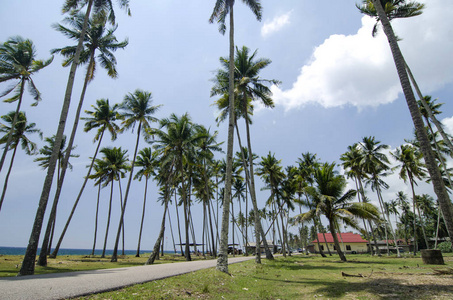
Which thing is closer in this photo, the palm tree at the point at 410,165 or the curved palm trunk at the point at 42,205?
the curved palm trunk at the point at 42,205

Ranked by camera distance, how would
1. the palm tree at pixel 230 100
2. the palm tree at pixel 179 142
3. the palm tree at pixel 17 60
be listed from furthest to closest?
1. the palm tree at pixel 179 142
2. the palm tree at pixel 17 60
3. the palm tree at pixel 230 100

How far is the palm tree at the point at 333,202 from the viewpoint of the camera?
19438 mm

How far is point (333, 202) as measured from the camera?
2089cm

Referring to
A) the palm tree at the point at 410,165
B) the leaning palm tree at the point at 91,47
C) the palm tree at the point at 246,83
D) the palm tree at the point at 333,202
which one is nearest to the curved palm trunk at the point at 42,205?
the leaning palm tree at the point at 91,47

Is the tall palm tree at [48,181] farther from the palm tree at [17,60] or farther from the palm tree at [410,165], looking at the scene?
the palm tree at [410,165]

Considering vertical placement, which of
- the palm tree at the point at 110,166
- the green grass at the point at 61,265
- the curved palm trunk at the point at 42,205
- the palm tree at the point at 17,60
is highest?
the palm tree at the point at 17,60

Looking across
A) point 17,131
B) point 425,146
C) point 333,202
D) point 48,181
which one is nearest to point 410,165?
point 333,202

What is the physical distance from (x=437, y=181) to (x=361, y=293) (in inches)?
173

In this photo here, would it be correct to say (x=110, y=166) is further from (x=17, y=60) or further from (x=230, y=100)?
(x=230, y=100)

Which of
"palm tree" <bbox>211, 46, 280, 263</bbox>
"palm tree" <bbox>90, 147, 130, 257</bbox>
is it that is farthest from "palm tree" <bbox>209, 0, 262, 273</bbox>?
"palm tree" <bbox>90, 147, 130, 257</bbox>

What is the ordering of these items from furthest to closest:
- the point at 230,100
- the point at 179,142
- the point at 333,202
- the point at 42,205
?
the point at 179,142
the point at 333,202
the point at 230,100
the point at 42,205

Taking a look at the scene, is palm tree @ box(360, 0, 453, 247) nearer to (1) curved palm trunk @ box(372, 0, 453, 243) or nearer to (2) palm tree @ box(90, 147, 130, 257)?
(1) curved palm trunk @ box(372, 0, 453, 243)

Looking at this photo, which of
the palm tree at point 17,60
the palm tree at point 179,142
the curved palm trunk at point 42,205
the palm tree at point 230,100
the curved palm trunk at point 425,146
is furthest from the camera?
the palm tree at point 179,142

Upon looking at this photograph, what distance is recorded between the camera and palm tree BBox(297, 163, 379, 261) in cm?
1944
